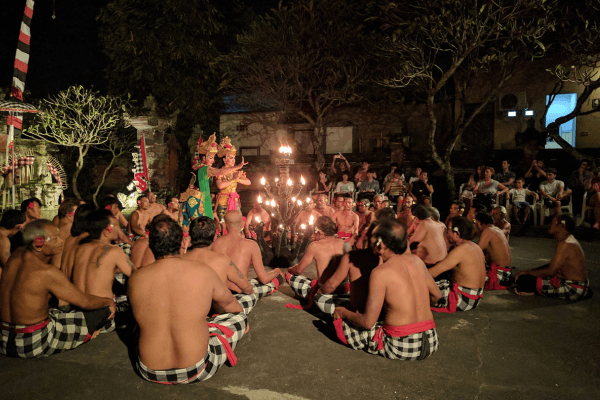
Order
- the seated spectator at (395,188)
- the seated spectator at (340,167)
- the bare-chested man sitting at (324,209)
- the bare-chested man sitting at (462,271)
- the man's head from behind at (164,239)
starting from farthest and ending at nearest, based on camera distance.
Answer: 1. the seated spectator at (340,167)
2. the seated spectator at (395,188)
3. the bare-chested man sitting at (324,209)
4. the bare-chested man sitting at (462,271)
5. the man's head from behind at (164,239)

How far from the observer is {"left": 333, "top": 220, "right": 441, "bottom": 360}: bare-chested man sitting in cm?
329

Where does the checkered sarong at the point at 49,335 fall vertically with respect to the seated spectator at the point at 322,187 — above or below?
below

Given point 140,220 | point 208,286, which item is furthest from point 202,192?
point 208,286

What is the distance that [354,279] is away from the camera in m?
4.05

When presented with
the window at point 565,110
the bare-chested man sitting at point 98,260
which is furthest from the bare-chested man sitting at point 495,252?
the window at point 565,110

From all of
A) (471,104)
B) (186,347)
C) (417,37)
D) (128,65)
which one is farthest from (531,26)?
(128,65)

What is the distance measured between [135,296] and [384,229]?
6.45 ft

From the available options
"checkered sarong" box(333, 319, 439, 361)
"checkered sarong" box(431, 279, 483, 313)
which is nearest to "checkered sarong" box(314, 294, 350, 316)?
"checkered sarong" box(333, 319, 439, 361)

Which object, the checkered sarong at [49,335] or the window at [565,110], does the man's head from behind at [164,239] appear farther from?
the window at [565,110]

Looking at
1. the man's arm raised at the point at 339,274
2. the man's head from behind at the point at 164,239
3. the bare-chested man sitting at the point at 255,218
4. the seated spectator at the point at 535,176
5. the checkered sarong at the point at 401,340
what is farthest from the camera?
the seated spectator at the point at 535,176

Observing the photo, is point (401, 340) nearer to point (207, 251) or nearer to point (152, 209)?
point (207, 251)

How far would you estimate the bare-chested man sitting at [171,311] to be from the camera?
2818 millimetres

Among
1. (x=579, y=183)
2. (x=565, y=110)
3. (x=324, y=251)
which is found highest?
(x=565, y=110)

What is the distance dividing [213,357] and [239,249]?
1679 millimetres
